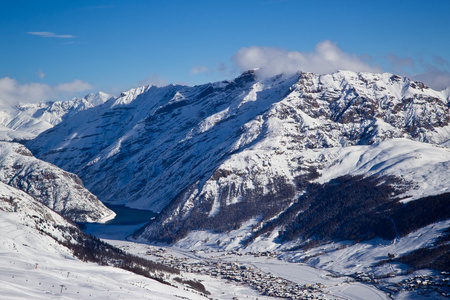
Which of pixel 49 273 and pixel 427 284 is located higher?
pixel 49 273

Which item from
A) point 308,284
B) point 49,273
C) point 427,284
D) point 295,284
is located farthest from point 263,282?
point 49,273

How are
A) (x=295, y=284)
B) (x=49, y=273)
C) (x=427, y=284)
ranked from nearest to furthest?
(x=49, y=273), (x=427, y=284), (x=295, y=284)

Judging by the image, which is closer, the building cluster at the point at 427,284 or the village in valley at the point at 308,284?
the building cluster at the point at 427,284

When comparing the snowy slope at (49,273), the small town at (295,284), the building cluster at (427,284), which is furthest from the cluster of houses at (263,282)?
the snowy slope at (49,273)

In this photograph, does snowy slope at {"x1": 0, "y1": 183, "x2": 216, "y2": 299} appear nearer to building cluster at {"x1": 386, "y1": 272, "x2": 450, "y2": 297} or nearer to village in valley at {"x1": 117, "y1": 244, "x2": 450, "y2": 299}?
village in valley at {"x1": 117, "y1": 244, "x2": 450, "y2": 299}

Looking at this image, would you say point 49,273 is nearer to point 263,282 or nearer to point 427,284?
point 263,282

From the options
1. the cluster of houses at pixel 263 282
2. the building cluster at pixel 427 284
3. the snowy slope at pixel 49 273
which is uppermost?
the snowy slope at pixel 49 273

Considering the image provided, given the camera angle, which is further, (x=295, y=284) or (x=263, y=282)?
(x=263, y=282)

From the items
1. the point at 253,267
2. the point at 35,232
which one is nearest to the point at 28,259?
the point at 35,232

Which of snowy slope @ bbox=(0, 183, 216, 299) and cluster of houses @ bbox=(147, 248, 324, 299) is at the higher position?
snowy slope @ bbox=(0, 183, 216, 299)

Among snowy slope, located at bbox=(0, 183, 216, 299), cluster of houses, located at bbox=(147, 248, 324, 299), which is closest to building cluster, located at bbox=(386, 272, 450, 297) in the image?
cluster of houses, located at bbox=(147, 248, 324, 299)

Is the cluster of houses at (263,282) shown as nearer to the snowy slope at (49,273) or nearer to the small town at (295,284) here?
the small town at (295,284)
